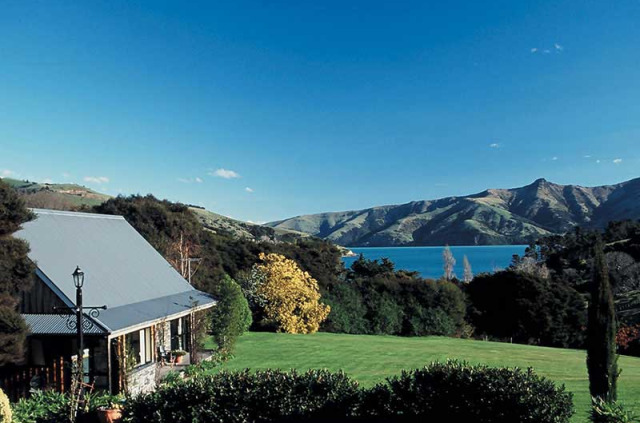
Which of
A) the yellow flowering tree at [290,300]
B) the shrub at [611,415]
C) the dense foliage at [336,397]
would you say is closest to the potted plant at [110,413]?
the dense foliage at [336,397]

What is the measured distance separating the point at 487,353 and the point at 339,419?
16.7 meters

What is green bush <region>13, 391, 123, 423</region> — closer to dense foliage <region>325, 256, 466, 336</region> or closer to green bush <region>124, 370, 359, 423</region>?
green bush <region>124, 370, 359, 423</region>

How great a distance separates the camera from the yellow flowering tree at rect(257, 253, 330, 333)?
28.0 meters

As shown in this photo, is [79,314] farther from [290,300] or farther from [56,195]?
[56,195]

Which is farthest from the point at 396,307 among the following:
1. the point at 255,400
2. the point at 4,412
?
the point at 4,412

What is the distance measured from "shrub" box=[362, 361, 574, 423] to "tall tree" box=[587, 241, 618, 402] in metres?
3.55

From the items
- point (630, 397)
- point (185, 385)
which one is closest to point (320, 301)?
point (630, 397)

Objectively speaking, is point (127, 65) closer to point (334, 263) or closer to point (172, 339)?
point (172, 339)

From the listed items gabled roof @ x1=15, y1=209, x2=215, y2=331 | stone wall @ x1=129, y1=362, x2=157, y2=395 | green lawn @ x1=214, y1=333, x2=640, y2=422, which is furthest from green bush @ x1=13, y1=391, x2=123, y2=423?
green lawn @ x1=214, y1=333, x2=640, y2=422

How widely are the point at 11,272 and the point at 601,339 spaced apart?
44.2 feet

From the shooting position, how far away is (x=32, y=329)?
11.7m

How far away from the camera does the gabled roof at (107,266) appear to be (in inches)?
505

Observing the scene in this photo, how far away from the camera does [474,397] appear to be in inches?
300

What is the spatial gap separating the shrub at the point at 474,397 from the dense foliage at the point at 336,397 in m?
0.01
